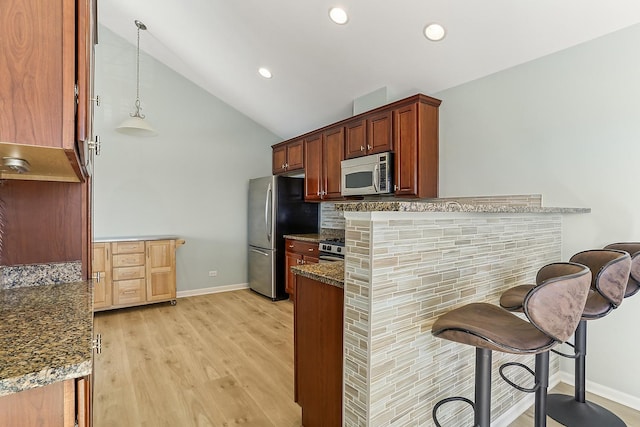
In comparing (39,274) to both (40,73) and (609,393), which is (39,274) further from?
(609,393)

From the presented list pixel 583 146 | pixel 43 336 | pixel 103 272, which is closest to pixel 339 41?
pixel 583 146

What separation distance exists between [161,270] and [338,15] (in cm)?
351

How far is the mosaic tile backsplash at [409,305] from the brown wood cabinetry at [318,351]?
13cm

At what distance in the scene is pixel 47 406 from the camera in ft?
2.27

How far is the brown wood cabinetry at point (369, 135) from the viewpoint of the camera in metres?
3.21

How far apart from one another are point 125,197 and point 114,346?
202 centimetres

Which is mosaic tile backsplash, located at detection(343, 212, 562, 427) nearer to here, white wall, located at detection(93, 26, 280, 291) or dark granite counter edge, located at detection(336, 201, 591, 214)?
dark granite counter edge, located at detection(336, 201, 591, 214)

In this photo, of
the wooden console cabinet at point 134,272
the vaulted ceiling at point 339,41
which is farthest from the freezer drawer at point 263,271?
the vaulted ceiling at point 339,41

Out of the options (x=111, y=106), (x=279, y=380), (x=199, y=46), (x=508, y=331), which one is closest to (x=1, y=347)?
(x=508, y=331)

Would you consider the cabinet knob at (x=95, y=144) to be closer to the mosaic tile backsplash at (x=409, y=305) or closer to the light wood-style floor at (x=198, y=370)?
the mosaic tile backsplash at (x=409, y=305)

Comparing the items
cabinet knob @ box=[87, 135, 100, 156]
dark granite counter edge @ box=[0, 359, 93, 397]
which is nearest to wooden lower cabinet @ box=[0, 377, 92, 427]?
dark granite counter edge @ box=[0, 359, 93, 397]

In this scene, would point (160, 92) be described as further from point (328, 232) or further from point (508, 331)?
point (508, 331)

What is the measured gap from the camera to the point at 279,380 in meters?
2.36

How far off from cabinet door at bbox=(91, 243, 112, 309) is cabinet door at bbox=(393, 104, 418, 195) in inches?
133
